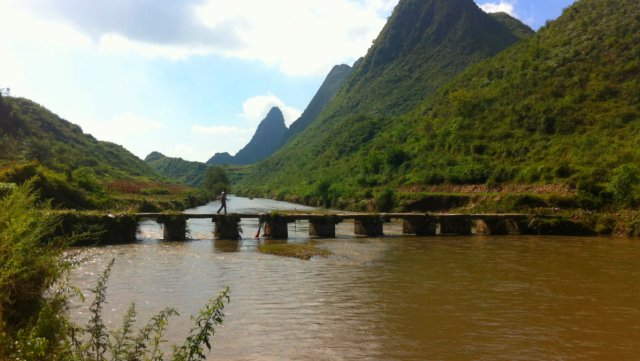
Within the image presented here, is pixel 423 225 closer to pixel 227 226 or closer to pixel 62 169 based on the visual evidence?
pixel 227 226

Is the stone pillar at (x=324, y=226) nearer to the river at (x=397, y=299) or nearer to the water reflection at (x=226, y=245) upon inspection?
the water reflection at (x=226, y=245)

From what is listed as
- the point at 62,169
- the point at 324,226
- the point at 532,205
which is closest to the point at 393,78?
the point at 532,205

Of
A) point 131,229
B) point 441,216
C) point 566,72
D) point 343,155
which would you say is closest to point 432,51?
point 343,155

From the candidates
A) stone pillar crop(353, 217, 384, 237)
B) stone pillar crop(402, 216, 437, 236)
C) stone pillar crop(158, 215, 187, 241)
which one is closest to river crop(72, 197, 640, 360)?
stone pillar crop(158, 215, 187, 241)

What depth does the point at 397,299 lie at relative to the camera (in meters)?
18.9

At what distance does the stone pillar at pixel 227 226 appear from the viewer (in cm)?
3903

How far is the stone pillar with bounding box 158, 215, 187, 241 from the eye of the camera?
124ft

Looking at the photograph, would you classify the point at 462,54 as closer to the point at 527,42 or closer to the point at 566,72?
the point at 527,42

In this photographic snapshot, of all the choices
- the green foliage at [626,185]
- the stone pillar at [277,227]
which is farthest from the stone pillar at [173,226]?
the green foliage at [626,185]

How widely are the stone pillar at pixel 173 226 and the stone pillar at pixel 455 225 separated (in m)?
23.2

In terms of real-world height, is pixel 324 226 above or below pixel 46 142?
below

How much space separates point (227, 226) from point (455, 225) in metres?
21.0

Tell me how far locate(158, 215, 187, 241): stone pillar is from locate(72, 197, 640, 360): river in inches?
171

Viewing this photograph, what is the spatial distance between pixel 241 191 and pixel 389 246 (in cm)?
15696
